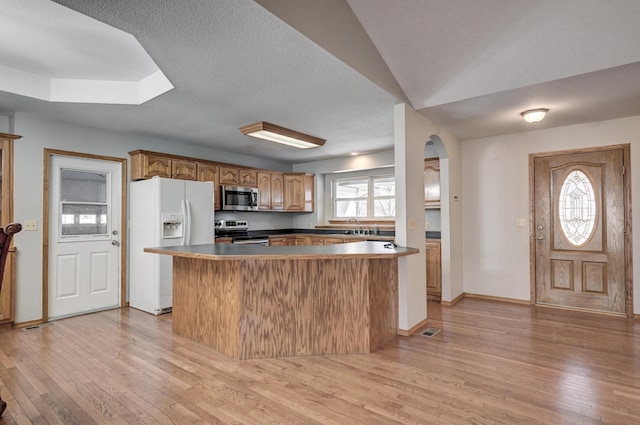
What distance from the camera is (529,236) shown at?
4.70 m

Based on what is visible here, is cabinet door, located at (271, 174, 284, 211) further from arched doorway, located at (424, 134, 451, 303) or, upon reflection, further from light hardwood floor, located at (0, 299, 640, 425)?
light hardwood floor, located at (0, 299, 640, 425)

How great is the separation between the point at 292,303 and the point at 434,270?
2.70 meters

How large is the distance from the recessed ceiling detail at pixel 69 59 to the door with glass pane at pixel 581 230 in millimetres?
4668

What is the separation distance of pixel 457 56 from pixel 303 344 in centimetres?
285

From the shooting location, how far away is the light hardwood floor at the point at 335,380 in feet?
6.82

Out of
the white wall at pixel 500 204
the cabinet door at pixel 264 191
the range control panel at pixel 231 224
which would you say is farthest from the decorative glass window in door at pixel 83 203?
the white wall at pixel 500 204

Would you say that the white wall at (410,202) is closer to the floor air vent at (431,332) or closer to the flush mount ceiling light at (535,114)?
the floor air vent at (431,332)

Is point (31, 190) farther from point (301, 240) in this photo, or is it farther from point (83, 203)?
point (301, 240)

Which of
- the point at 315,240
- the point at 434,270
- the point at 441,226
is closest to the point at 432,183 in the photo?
the point at 441,226

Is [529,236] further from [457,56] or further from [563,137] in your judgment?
[457,56]

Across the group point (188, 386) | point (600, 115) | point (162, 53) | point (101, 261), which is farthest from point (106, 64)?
point (600, 115)

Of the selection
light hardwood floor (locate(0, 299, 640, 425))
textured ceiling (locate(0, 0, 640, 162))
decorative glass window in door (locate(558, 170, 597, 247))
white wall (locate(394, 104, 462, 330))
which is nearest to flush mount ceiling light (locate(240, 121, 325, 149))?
textured ceiling (locate(0, 0, 640, 162))

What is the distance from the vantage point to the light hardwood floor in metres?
2.08

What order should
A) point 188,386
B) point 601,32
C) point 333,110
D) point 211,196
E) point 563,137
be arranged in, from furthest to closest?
point 211,196 < point 563,137 < point 333,110 < point 601,32 < point 188,386
